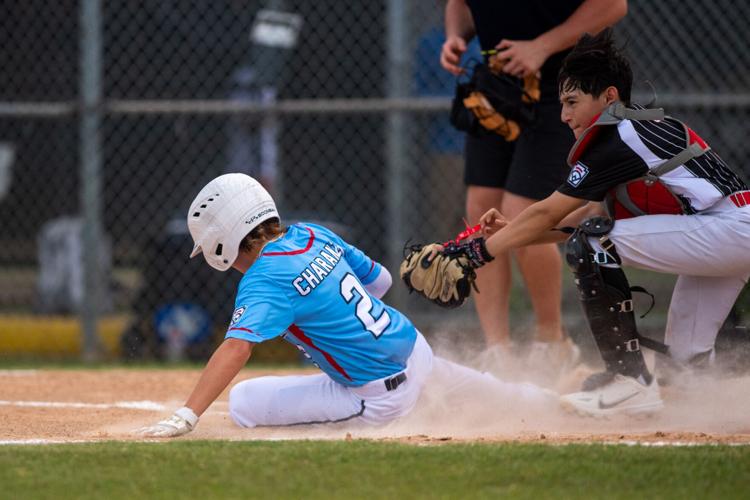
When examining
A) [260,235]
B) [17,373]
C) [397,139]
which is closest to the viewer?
[260,235]

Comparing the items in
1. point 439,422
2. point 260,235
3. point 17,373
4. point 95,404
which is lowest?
point 17,373

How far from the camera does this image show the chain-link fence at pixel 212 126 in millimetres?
7590

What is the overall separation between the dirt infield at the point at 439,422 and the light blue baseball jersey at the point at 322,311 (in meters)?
0.29

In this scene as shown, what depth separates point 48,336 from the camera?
8.02 meters

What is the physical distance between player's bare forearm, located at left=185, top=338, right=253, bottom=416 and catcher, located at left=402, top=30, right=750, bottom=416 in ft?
3.31

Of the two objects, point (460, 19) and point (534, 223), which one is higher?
point (460, 19)

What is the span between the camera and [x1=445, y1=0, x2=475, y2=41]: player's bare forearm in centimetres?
612

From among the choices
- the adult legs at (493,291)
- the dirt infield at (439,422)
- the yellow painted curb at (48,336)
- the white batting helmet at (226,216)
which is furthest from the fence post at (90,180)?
the white batting helmet at (226,216)

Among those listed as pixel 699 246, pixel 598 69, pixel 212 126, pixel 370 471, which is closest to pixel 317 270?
pixel 370 471

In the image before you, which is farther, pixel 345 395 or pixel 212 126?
pixel 212 126

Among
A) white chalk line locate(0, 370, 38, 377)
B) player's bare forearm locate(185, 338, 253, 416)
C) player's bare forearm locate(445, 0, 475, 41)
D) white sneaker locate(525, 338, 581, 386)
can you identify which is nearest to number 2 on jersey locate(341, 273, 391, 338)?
player's bare forearm locate(185, 338, 253, 416)

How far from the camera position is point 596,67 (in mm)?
4656

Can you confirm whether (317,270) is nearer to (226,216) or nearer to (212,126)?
(226,216)

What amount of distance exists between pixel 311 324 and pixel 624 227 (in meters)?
1.33
